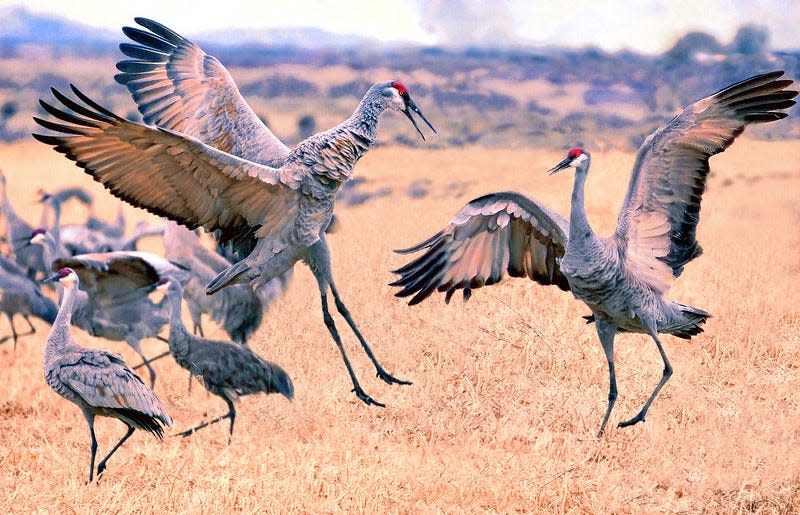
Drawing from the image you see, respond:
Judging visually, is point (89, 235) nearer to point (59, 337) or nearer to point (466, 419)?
point (59, 337)

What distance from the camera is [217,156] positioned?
484 cm

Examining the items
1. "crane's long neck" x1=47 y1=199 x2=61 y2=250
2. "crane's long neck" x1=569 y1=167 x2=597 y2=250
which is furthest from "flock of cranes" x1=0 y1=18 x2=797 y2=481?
"crane's long neck" x1=47 y1=199 x2=61 y2=250

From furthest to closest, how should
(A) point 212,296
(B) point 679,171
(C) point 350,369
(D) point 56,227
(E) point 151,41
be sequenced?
(D) point 56,227 → (A) point 212,296 → (E) point 151,41 → (C) point 350,369 → (B) point 679,171

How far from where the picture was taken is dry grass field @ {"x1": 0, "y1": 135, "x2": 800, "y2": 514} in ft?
16.1

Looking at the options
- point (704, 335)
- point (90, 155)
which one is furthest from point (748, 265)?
point (90, 155)

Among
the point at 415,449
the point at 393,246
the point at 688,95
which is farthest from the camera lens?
the point at 688,95

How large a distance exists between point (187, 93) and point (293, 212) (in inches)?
47.6

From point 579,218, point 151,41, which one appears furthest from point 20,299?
point 579,218

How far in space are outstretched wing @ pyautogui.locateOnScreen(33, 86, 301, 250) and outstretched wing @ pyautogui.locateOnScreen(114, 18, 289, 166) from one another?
20.6 inches

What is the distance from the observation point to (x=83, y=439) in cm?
586

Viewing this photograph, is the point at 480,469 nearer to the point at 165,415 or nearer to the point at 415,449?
the point at 415,449

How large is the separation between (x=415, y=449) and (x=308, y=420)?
0.66 m

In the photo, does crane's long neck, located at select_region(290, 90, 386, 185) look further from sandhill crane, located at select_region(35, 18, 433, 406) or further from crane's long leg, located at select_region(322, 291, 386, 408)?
crane's long leg, located at select_region(322, 291, 386, 408)

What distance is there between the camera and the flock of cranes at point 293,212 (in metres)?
4.98
